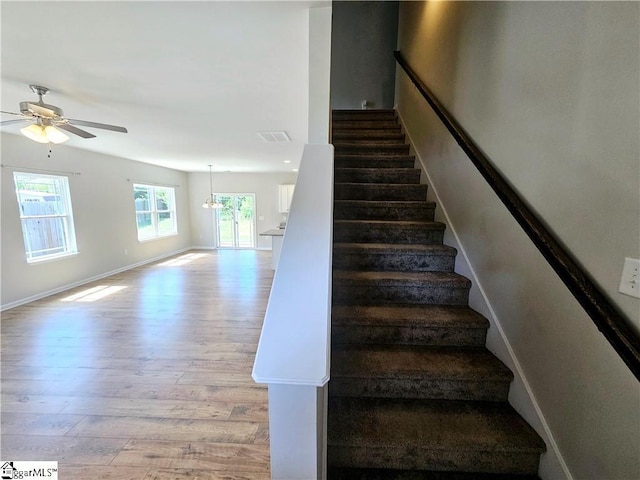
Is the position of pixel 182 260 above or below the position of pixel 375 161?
below

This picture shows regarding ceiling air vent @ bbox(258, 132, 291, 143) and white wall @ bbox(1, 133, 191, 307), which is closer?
white wall @ bbox(1, 133, 191, 307)

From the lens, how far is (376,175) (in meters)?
2.65

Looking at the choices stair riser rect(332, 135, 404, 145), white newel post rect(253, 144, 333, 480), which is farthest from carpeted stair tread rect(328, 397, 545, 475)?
stair riser rect(332, 135, 404, 145)

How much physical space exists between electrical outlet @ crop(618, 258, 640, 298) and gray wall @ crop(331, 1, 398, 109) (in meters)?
4.54

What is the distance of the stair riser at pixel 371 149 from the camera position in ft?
9.78

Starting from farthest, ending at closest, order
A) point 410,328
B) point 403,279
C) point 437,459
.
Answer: point 403,279
point 410,328
point 437,459

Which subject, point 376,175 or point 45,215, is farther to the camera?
point 45,215

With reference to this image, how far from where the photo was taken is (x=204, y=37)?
177 centimetres

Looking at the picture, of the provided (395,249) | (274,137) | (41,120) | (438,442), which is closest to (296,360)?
(438,442)

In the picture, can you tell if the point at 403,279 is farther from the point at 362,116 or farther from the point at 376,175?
the point at 362,116

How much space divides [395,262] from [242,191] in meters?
7.84

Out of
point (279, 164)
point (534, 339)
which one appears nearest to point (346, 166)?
point (534, 339)

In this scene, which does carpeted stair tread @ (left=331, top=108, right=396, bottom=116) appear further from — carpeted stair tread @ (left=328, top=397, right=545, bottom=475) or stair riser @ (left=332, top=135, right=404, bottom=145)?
carpeted stair tread @ (left=328, top=397, right=545, bottom=475)

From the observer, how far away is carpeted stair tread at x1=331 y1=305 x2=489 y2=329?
1562 mm
